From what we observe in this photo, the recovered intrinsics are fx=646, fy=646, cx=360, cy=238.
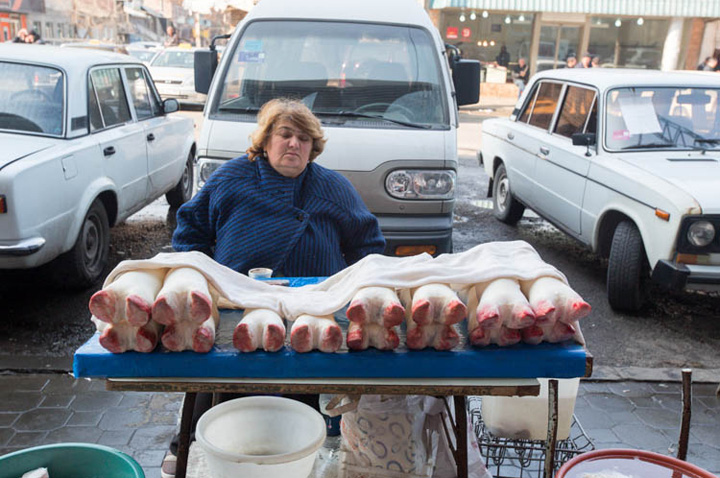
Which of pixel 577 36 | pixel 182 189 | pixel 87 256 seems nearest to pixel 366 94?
pixel 87 256

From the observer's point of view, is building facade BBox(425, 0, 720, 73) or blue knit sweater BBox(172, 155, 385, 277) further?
building facade BBox(425, 0, 720, 73)

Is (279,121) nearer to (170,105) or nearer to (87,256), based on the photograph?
(87,256)

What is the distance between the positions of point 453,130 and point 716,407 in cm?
253

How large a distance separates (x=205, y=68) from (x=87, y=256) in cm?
187

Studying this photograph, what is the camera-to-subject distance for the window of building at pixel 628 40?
26.2m

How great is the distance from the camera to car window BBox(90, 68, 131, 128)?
18.6 feet

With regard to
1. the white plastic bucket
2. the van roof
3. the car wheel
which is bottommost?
the car wheel

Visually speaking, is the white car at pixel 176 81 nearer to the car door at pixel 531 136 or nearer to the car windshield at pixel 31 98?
the car door at pixel 531 136

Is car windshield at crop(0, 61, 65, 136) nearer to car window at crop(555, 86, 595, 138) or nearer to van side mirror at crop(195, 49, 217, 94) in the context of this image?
van side mirror at crop(195, 49, 217, 94)

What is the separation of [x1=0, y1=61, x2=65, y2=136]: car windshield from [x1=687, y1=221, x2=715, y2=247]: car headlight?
4717mm

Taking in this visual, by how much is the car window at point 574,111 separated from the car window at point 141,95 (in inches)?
167

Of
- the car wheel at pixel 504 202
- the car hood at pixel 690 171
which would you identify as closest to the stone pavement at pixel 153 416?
the car hood at pixel 690 171

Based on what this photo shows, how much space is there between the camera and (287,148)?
2863mm

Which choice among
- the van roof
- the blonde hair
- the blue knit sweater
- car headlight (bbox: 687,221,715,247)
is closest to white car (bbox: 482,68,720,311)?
car headlight (bbox: 687,221,715,247)
